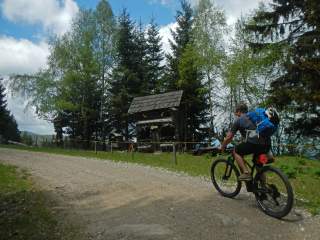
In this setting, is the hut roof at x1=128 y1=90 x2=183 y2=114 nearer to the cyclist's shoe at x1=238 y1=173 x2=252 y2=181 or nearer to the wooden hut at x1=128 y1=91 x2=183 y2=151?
the wooden hut at x1=128 y1=91 x2=183 y2=151

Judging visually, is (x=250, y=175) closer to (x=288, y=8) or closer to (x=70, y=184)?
(x=70, y=184)

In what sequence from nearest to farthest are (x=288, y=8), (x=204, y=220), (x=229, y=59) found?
(x=204, y=220), (x=288, y=8), (x=229, y=59)

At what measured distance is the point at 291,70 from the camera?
19.8m

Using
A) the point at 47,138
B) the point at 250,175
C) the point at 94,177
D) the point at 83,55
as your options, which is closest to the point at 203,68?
the point at 83,55

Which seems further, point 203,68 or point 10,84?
point 10,84

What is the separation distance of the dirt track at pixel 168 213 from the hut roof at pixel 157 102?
781 inches

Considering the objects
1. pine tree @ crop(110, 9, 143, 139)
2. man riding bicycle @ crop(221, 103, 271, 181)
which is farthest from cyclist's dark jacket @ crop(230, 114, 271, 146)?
pine tree @ crop(110, 9, 143, 139)

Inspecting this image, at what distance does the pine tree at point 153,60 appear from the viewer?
39.2m

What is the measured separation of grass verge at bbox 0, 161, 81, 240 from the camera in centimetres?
660

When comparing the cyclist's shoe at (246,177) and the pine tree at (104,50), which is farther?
the pine tree at (104,50)

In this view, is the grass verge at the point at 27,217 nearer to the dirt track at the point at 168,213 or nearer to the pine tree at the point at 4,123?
the dirt track at the point at 168,213

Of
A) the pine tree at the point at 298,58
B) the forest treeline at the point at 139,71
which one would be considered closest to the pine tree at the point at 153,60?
the forest treeline at the point at 139,71

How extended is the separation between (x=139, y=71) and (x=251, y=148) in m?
32.0

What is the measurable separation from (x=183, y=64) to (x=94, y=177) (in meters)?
23.3
